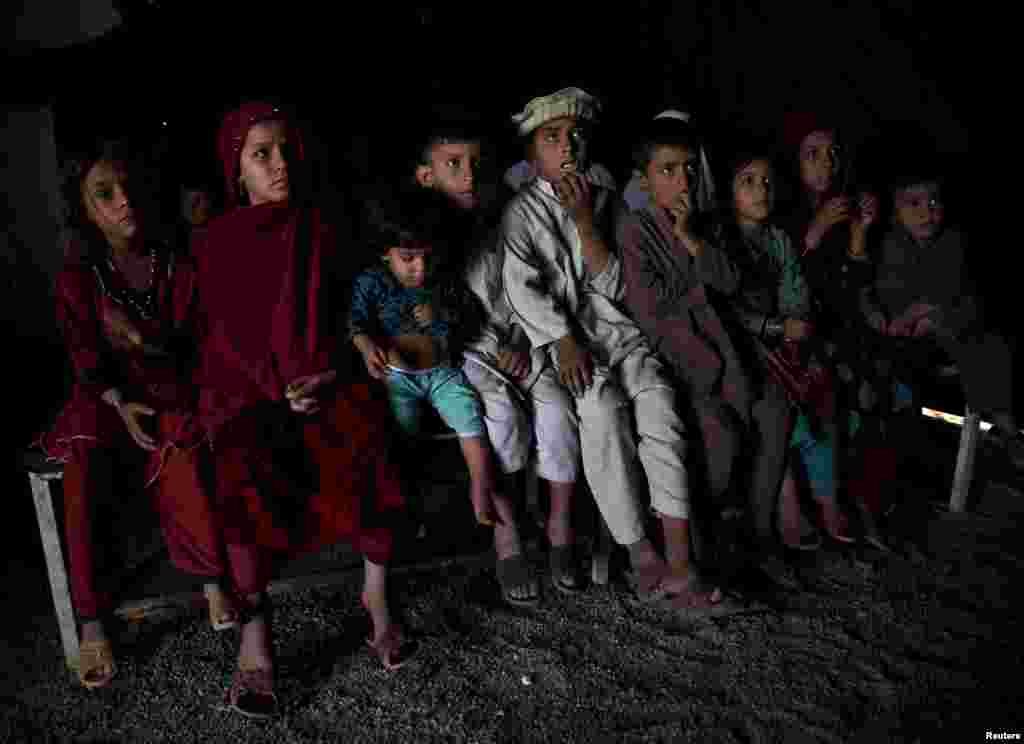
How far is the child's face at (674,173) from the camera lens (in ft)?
9.64

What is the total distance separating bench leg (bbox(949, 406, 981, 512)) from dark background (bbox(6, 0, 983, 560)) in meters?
1.56

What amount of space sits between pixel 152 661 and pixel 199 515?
0.61 meters

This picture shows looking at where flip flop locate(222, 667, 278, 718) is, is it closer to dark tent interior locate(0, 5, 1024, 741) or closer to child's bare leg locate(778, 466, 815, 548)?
child's bare leg locate(778, 466, 815, 548)

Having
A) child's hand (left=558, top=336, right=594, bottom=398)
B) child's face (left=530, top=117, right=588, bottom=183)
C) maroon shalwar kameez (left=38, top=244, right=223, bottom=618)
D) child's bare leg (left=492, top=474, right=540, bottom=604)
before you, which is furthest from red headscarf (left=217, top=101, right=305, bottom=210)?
child's bare leg (left=492, top=474, right=540, bottom=604)

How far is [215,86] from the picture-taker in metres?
4.80

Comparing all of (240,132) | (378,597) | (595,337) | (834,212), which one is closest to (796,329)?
(834,212)

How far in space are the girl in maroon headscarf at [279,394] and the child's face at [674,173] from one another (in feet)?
4.62

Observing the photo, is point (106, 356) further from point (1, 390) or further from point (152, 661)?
point (1, 390)

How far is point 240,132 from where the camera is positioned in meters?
2.41

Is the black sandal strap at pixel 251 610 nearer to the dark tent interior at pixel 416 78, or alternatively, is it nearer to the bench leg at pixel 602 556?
the bench leg at pixel 602 556

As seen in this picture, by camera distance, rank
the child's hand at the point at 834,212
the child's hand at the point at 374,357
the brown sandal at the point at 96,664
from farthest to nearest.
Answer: the child's hand at the point at 834,212
the child's hand at the point at 374,357
the brown sandal at the point at 96,664

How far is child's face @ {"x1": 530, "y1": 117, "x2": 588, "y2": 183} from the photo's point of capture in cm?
295

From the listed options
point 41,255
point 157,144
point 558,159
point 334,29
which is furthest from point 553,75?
point 41,255

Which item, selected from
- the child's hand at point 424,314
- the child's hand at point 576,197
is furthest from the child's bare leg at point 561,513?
the child's hand at point 576,197
